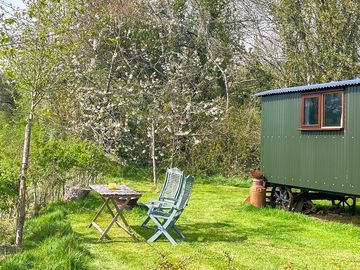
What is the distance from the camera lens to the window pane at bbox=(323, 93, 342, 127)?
31.6 feet

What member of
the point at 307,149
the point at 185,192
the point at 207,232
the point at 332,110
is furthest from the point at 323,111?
the point at 185,192

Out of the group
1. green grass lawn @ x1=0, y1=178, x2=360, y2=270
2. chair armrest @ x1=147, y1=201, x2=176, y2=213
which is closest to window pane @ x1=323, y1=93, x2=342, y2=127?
green grass lawn @ x1=0, y1=178, x2=360, y2=270

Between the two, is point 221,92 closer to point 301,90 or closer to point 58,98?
point 58,98

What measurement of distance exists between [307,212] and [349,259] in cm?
407

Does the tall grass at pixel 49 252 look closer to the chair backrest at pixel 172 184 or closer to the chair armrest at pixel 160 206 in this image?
the chair armrest at pixel 160 206

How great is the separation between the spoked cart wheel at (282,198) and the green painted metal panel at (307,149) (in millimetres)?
254

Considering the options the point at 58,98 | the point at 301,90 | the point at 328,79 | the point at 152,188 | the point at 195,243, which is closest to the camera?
the point at 195,243

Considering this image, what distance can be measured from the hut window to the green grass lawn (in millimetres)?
1850

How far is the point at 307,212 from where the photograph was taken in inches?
429

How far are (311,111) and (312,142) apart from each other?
636mm

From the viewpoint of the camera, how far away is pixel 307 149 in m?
10.3

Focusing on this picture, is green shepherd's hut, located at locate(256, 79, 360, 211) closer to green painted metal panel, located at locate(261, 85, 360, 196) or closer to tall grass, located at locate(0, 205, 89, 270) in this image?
green painted metal panel, located at locate(261, 85, 360, 196)

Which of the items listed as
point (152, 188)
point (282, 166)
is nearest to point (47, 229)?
point (282, 166)

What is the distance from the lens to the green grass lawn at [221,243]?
20.6 feet
